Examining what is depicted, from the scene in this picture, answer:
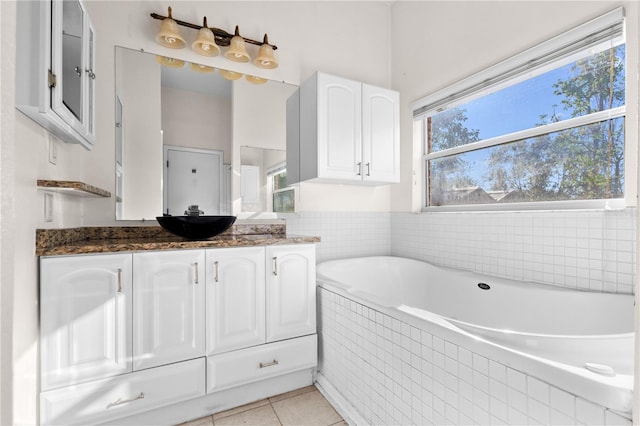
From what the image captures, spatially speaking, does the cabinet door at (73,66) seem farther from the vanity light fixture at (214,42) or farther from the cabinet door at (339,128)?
the cabinet door at (339,128)

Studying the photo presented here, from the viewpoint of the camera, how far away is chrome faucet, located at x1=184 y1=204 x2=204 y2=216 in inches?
79.7

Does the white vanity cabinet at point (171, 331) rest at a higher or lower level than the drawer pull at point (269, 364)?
higher

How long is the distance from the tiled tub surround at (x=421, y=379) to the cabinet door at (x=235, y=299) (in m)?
0.44

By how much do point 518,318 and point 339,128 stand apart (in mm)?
1732

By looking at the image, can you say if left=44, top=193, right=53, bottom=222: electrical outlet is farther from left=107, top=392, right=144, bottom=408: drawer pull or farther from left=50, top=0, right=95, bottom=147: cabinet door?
left=107, top=392, right=144, bottom=408: drawer pull

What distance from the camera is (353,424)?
62.9 inches

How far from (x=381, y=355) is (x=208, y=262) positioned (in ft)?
3.28

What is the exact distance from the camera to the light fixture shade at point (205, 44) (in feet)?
6.93

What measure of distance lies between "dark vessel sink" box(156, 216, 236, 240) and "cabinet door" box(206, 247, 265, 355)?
156 mm

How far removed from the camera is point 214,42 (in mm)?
2172

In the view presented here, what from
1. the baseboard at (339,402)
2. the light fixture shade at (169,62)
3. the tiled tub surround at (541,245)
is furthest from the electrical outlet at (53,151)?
the tiled tub surround at (541,245)

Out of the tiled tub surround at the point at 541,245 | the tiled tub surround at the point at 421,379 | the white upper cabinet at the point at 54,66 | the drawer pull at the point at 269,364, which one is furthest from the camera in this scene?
the drawer pull at the point at 269,364

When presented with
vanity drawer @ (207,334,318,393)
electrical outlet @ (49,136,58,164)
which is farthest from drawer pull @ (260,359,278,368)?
electrical outlet @ (49,136,58,164)

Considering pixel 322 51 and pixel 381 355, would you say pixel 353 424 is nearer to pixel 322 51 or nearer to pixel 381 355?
pixel 381 355
